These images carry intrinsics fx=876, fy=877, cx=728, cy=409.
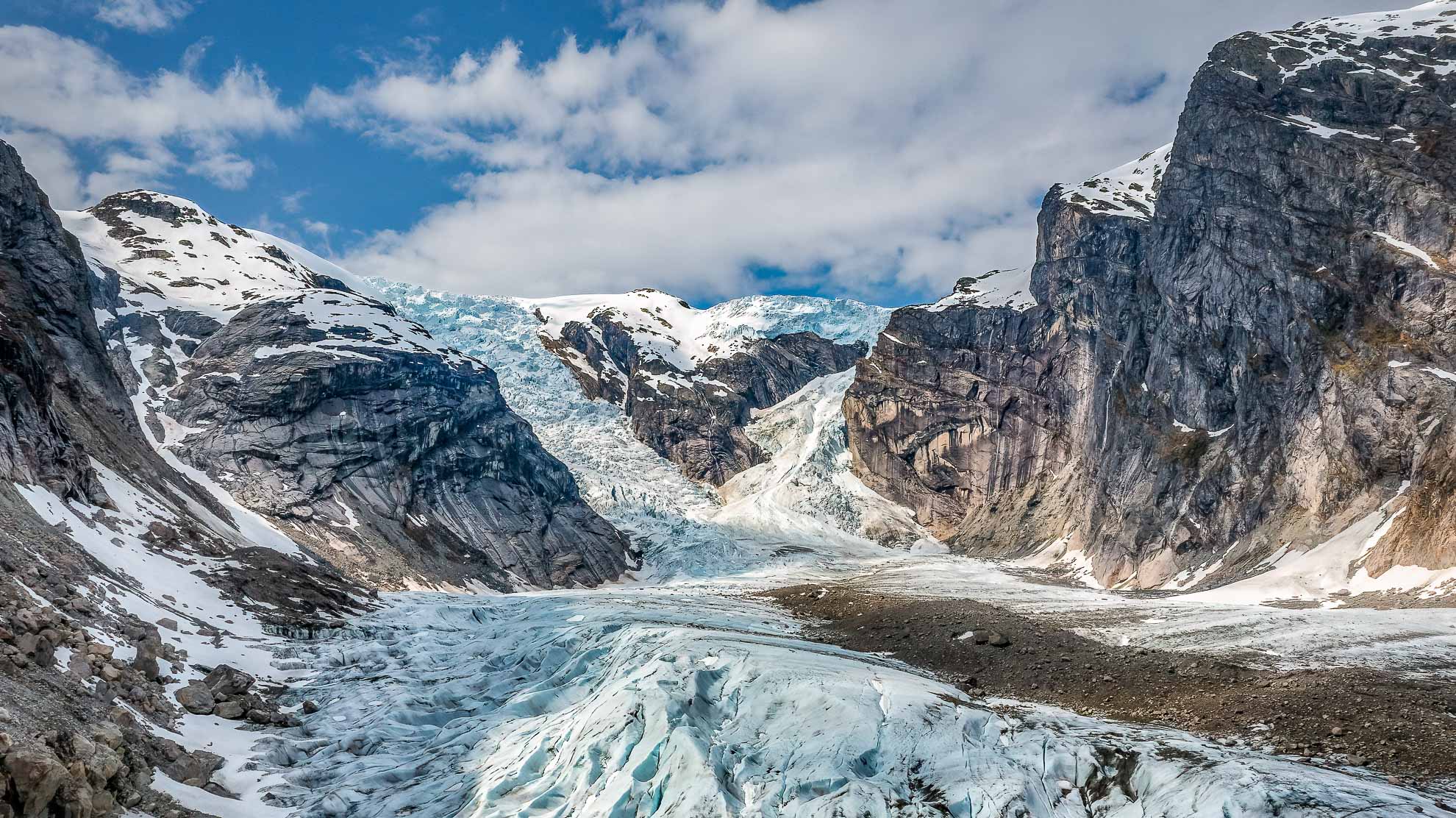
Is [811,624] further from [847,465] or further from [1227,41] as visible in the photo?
[847,465]

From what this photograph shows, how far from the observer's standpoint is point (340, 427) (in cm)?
9256

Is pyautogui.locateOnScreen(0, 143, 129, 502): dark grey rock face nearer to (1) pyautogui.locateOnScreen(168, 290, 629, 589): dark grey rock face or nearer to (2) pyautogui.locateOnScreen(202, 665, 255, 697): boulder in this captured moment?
(2) pyautogui.locateOnScreen(202, 665, 255, 697): boulder

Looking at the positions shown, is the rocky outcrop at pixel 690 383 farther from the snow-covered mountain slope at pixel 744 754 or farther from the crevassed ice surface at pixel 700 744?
the snow-covered mountain slope at pixel 744 754

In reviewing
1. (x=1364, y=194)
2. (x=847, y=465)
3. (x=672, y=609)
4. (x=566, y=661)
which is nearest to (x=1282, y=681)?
(x=566, y=661)

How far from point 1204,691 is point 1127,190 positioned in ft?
359

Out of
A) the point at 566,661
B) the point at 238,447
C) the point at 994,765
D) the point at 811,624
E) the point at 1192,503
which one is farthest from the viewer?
the point at 238,447

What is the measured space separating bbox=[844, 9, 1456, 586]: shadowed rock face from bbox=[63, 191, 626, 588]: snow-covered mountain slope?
58.9 meters

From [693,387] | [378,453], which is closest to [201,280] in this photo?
[378,453]

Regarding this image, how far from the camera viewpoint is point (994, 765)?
741 inches

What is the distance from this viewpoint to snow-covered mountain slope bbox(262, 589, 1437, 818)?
677 inches

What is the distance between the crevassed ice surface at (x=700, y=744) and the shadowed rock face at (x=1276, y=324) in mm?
34166

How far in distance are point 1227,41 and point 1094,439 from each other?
4206 cm

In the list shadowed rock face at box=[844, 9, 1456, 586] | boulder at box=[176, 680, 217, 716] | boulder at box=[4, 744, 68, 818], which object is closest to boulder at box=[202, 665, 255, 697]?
boulder at box=[176, 680, 217, 716]

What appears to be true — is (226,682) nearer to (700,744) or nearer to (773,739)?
(700,744)
